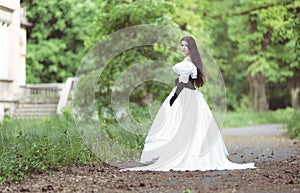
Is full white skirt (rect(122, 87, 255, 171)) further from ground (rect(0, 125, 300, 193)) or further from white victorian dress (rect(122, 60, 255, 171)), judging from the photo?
ground (rect(0, 125, 300, 193))

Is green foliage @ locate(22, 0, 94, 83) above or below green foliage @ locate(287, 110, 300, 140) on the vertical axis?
above

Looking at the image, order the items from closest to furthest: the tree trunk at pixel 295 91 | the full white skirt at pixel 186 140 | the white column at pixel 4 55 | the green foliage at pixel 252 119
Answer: the full white skirt at pixel 186 140, the white column at pixel 4 55, the green foliage at pixel 252 119, the tree trunk at pixel 295 91

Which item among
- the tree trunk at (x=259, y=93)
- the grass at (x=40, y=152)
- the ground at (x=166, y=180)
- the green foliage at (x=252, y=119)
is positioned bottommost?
the green foliage at (x=252, y=119)

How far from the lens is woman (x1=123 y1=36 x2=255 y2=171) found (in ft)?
28.2

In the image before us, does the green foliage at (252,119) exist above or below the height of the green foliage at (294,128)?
below

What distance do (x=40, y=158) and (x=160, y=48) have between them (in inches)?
358

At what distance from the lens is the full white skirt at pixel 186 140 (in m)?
8.56

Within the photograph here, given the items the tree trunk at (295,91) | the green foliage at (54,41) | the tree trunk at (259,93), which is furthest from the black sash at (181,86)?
the tree trunk at (295,91)

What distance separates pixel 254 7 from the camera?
25.7 meters

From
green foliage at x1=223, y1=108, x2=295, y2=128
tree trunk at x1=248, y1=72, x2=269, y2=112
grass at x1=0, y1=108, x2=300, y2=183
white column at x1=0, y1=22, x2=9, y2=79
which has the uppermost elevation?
white column at x1=0, y1=22, x2=9, y2=79

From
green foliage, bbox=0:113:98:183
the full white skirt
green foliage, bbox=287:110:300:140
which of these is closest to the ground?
green foliage, bbox=0:113:98:183

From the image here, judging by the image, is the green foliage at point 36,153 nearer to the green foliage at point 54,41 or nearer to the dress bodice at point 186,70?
the dress bodice at point 186,70

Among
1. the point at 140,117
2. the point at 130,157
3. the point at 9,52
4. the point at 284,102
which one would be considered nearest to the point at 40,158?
the point at 130,157

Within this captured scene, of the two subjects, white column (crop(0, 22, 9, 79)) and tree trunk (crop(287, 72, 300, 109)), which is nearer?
white column (crop(0, 22, 9, 79))
